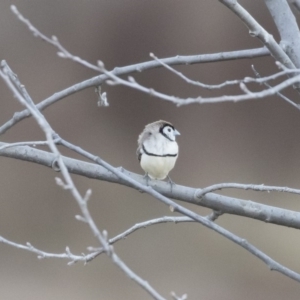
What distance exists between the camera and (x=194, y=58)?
200 cm

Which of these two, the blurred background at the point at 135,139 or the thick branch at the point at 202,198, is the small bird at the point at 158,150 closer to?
the thick branch at the point at 202,198

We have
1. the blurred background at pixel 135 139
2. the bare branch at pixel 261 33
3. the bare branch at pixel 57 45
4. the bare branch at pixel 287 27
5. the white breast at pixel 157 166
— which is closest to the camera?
the bare branch at pixel 57 45

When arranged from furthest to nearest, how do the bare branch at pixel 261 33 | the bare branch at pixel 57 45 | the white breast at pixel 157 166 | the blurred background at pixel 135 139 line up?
the blurred background at pixel 135 139 < the white breast at pixel 157 166 < the bare branch at pixel 261 33 < the bare branch at pixel 57 45

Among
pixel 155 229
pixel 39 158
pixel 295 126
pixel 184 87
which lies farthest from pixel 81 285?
pixel 39 158

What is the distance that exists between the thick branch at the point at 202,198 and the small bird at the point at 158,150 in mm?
432

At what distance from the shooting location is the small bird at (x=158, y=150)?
103 inches

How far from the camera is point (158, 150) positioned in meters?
2.68

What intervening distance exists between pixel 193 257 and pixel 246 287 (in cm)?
43

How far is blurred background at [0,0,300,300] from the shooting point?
410 centimetres

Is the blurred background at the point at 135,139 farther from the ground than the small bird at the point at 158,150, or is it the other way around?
the blurred background at the point at 135,139

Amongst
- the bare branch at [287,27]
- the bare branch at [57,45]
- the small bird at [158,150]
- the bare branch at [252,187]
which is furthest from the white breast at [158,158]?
the bare branch at [57,45]

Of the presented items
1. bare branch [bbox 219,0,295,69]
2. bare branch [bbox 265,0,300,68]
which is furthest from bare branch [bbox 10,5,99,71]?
bare branch [bbox 265,0,300,68]

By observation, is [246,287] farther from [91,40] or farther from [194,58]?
[194,58]

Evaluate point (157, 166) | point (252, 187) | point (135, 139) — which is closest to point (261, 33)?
point (252, 187)
